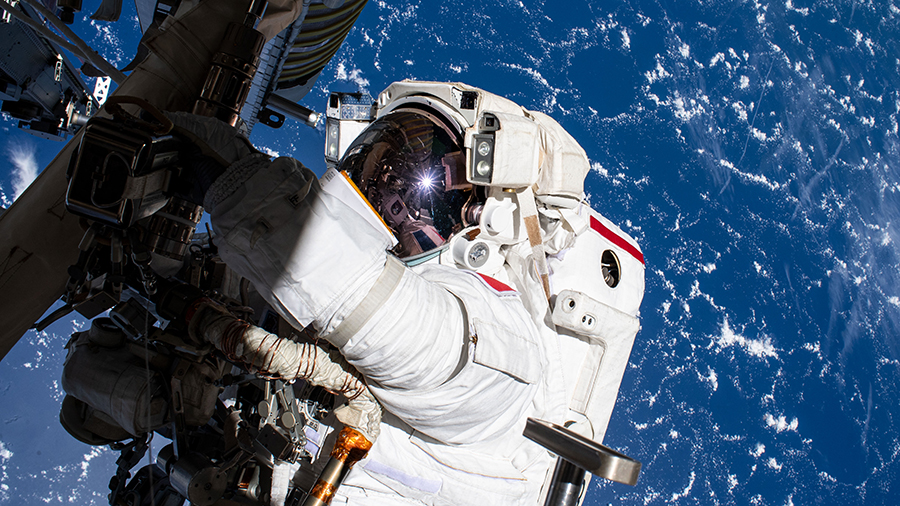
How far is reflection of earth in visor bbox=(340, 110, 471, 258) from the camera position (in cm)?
164

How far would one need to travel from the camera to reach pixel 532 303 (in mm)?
1871

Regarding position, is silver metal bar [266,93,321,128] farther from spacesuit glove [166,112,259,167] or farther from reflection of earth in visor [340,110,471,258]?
spacesuit glove [166,112,259,167]

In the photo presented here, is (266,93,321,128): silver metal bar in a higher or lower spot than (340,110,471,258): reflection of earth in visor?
higher

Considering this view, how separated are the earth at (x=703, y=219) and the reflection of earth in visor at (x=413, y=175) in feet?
6.73

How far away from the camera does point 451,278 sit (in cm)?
133

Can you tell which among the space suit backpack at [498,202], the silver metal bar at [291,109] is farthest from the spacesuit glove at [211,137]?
the silver metal bar at [291,109]

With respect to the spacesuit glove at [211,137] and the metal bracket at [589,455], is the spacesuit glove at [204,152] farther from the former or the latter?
the metal bracket at [589,455]

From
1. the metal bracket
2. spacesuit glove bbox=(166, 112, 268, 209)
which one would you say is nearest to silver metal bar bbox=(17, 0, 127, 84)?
spacesuit glove bbox=(166, 112, 268, 209)

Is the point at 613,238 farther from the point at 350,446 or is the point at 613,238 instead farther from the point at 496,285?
the point at 350,446

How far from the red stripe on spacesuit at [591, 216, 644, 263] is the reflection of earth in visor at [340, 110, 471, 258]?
0.76 metres

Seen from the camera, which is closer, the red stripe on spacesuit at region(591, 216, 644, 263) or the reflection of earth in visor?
the reflection of earth in visor

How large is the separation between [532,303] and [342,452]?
947mm

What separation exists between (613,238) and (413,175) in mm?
1132

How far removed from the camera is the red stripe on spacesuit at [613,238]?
2246 millimetres
